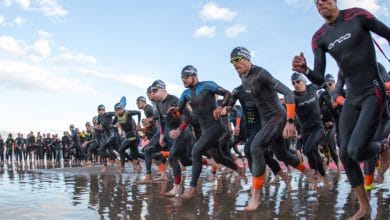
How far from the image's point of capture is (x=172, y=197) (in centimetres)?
670

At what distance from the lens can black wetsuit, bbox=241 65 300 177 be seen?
5.59m

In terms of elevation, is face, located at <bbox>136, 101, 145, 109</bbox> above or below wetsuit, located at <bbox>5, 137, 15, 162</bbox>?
above

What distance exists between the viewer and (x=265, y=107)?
6.01 meters

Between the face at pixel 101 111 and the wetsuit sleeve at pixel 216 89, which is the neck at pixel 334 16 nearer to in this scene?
the wetsuit sleeve at pixel 216 89

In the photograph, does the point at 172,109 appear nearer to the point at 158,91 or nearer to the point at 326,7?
the point at 158,91

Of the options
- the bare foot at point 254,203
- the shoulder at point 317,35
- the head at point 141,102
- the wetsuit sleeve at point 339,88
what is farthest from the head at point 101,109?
the shoulder at point 317,35

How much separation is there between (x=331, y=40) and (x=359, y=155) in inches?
46.6

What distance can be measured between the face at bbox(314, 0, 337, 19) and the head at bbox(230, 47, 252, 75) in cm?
165

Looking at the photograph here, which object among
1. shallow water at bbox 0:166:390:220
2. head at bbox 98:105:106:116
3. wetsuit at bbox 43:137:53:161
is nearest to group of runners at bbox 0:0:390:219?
shallow water at bbox 0:166:390:220

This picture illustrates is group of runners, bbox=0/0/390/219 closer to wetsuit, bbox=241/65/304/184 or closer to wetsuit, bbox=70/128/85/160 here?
wetsuit, bbox=241/65/304/184

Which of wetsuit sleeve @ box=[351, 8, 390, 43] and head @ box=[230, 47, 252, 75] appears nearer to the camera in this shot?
wetsuit sleeve @ box=[351, 8, 390, 43]

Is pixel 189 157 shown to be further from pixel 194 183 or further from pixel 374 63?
pixel 374 63

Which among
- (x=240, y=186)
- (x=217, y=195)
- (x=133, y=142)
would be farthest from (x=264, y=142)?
(x=133, y=142)

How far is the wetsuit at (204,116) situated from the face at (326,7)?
2733 mm
